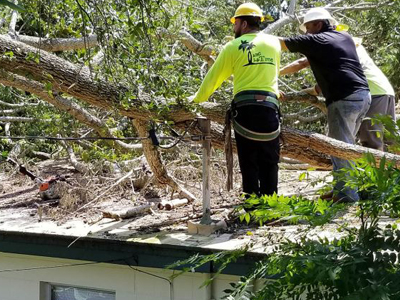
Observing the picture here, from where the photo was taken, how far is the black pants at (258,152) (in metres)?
5.34

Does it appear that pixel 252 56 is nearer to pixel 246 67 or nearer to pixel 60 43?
pixel 246 67

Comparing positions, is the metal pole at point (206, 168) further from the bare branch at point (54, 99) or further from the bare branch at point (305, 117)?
the bare branch at point (305, 117)

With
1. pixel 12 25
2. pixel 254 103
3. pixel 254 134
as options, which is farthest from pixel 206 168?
pixel 12 25

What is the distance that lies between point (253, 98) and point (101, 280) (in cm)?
190

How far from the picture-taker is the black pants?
534cm

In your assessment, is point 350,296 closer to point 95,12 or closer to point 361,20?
point 95,12

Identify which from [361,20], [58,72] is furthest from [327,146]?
[361,20]

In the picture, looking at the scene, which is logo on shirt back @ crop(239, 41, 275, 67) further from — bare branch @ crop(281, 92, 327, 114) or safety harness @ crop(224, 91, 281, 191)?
bare branch @ crop(281, 92, 327, 114)

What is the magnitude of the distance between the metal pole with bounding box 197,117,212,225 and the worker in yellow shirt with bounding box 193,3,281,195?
22 cm

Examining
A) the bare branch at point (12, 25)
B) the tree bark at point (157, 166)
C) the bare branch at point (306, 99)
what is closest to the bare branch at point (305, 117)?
the bare branch at point (306, 99)

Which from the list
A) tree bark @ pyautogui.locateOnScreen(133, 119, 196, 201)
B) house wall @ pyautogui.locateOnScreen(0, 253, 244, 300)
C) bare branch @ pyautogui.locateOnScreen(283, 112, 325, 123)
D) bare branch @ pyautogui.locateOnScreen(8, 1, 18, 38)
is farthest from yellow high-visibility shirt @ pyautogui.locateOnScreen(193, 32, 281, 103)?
bare branch @ pyautogui.locateOnScreen(283, 112, 325, 123)

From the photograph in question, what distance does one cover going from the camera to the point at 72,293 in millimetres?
5730

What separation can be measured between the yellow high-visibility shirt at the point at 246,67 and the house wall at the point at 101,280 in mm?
1485

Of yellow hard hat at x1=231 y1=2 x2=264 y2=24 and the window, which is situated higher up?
yellow hard hat at x1=231 y1=2 x2=264 y2=24
